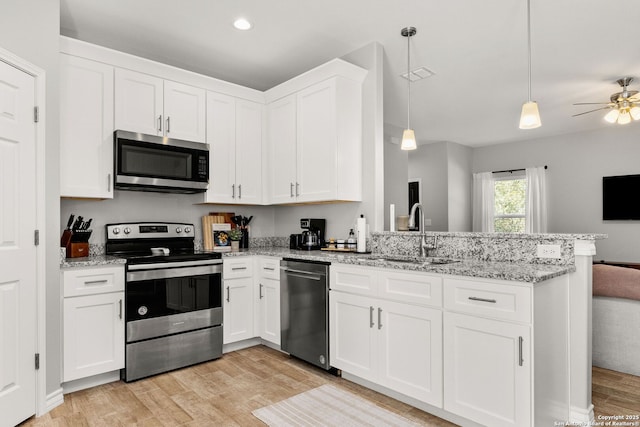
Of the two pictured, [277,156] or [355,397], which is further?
[277,156]

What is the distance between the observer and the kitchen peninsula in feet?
6.11

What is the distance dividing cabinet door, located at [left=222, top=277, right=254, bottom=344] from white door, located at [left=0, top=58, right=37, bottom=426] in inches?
52.8

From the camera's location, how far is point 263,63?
3729mm

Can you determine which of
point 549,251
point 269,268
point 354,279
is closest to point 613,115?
point 549,251

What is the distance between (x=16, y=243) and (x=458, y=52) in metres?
3.70

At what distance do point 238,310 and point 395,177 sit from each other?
10.2ft

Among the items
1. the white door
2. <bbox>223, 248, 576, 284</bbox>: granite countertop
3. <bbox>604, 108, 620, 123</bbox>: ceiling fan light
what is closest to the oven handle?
the white door

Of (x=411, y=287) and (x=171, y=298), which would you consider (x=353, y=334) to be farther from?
(x=171, y=298)

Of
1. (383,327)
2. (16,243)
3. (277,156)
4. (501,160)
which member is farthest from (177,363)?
(501,160)

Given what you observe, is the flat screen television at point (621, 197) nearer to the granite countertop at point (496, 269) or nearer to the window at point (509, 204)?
the window at point (509, 204)

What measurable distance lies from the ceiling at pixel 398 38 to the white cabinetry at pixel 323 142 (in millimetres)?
439

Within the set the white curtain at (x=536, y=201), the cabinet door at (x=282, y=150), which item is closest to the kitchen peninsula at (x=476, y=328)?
the cabinet door at (x=282, y=150)

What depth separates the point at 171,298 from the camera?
293 centimetres

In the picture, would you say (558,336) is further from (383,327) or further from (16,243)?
(16,243)
